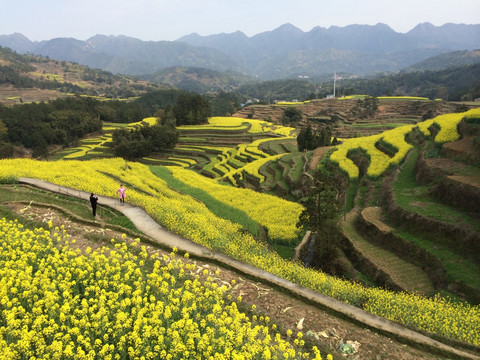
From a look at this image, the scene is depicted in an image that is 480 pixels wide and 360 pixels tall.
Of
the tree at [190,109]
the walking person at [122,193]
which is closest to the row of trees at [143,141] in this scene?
the tree at [190,109]

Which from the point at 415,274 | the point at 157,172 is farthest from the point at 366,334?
the point at 157,172

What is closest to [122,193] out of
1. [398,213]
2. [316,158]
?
[398,213]

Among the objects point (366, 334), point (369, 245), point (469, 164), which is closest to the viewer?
point (366, 334)

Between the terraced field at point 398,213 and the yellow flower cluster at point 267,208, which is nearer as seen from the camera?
the terraced field at point 398,213

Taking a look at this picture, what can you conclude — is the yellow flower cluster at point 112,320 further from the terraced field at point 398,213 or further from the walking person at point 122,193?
the walking person at point 122,193

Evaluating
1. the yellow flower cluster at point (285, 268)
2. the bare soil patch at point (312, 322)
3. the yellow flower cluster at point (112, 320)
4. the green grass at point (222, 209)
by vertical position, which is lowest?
the green grass at point (222, 209)

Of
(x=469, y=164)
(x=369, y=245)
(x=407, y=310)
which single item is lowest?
(x=369, y=245)

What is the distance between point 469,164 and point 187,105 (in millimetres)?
60183

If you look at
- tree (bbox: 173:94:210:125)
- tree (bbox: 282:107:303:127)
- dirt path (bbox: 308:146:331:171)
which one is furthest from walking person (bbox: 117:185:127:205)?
tree (bbox: 282:107:303:127)

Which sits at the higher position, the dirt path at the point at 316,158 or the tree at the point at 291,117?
the tree at the point at 291,117

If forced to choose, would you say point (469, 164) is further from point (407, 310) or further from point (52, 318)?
point (52, 318)

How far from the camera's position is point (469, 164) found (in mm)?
17172

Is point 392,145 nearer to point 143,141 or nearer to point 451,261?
point 451,261

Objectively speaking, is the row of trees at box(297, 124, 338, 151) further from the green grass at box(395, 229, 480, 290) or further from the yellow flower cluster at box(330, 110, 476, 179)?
the green grass at box(395, 229, 480, 290)
